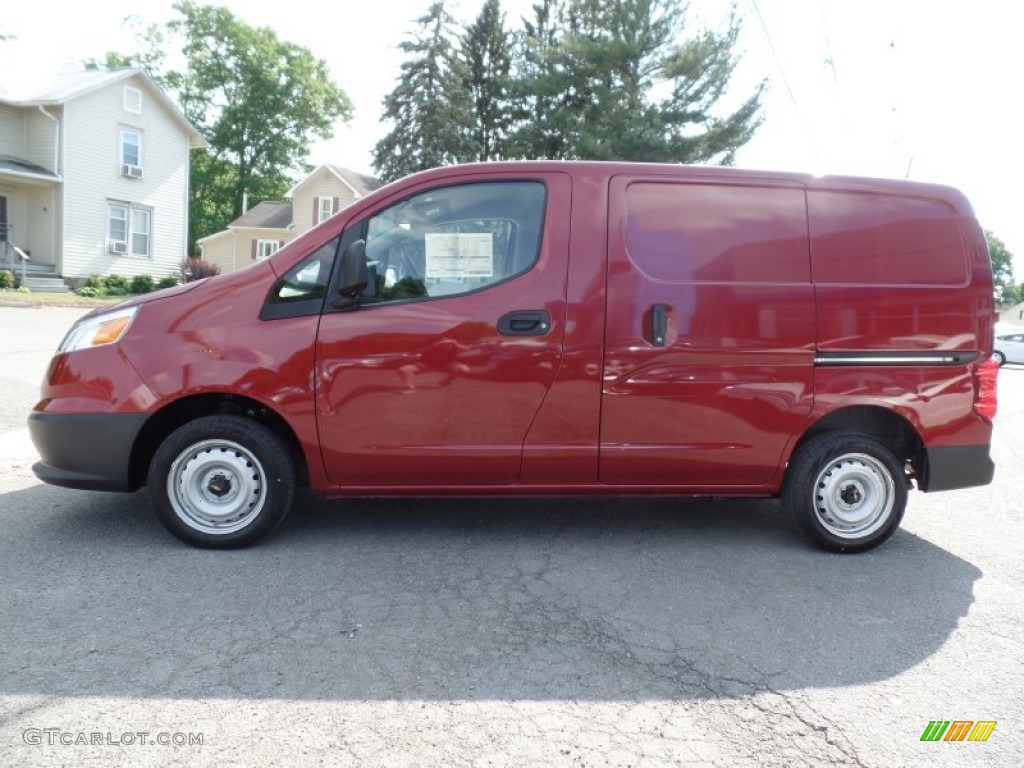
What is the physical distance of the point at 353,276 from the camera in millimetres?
3865

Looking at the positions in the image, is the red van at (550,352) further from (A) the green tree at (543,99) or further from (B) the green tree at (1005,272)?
(B) the green tree at (1005,272)

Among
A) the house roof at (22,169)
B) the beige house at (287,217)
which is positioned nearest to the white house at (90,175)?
the house roof at (22,169)

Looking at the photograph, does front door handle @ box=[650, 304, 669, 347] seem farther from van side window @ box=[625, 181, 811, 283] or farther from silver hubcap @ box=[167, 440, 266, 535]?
silver hubcap @ box=[167, 440, 266, 535]

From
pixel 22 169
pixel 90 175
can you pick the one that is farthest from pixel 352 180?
pixel 22 169

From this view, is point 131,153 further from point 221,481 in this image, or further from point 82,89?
point 221,481

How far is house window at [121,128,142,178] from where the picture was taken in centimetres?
2848

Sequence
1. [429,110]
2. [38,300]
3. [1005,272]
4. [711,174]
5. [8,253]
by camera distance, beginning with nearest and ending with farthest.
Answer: [711,174], [38,300], [8,253], [429,110], [1005,272]

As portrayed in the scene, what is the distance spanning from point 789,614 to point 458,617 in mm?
1476

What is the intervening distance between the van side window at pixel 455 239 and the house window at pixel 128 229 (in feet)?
91.7

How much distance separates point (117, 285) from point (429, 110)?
51.0 ft

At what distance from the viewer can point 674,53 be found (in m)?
26.1

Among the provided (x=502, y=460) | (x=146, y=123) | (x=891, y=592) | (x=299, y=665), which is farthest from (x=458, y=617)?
(x=146, y=123)

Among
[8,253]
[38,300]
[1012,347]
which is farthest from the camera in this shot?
[1012,347]

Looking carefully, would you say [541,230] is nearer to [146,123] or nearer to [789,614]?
[789,614]
